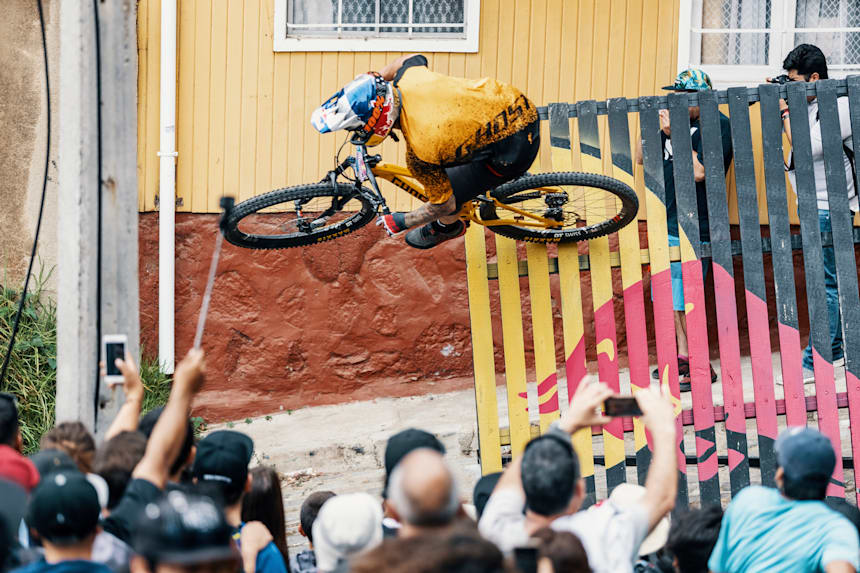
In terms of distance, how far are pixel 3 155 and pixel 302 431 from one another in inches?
122

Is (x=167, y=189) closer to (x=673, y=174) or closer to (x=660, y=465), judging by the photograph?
(x=673, y=174)

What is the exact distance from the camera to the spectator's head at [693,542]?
3.73 meters

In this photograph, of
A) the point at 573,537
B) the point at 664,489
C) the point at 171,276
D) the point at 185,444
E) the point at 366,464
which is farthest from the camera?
the point at 171,276

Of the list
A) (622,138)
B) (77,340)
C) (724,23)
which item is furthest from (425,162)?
(724,23)

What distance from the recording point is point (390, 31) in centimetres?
768

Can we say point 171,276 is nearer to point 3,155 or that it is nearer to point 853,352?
point 3,155

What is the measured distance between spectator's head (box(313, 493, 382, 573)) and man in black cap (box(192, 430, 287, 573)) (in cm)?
30

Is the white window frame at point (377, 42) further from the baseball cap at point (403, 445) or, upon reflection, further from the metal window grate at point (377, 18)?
the baseball cap at point (403, 445)

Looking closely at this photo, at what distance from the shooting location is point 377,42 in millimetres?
7570

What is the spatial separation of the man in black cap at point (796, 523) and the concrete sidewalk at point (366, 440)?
3.21 m

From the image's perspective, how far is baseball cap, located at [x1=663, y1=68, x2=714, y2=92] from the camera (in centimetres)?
699

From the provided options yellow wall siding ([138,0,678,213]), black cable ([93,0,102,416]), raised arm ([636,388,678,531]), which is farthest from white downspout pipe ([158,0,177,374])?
raised arm ([636,388,678,531])

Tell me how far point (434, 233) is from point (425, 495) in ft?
11.0

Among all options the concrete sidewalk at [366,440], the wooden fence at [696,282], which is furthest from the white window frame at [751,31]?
the concrete sidewalk at [366,440]
